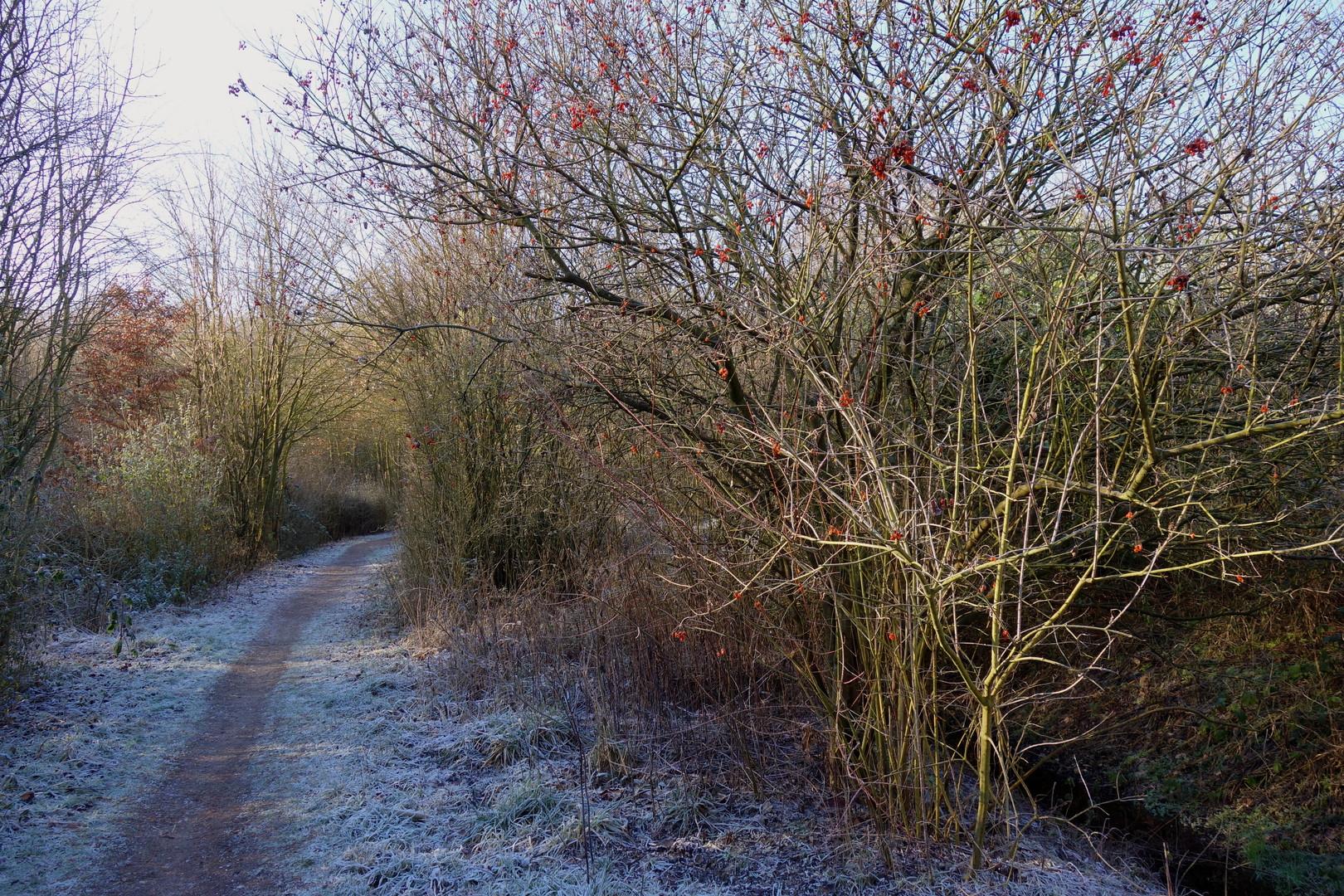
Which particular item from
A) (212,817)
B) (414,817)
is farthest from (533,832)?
(212,817)

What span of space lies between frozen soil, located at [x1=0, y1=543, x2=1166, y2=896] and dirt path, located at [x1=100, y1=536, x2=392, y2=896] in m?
0.02

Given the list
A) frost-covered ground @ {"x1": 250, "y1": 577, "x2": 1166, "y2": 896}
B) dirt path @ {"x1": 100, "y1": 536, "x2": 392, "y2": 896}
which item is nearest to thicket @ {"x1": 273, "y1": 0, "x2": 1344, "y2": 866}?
frost-covered ground @ {"x1": 250, "y1": 577, "x2": 1166, "y2": 896}

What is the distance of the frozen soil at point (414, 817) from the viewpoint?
12.7 ft

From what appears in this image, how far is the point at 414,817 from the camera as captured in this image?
4.43 meters

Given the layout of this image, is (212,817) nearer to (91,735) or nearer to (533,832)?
(91,735)

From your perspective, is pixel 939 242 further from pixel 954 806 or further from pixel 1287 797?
pixel 1287 797

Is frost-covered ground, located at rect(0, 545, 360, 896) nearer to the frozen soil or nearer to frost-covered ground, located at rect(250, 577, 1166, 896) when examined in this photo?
the frozen soil

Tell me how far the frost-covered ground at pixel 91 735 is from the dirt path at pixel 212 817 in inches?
5.1

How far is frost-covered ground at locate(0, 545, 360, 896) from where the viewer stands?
4.01 metres

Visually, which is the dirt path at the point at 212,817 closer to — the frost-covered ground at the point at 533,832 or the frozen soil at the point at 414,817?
the frozen soil at the point at 414,817

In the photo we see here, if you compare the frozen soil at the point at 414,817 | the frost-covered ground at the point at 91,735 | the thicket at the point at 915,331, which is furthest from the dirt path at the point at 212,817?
the thicket at the point at 915,331

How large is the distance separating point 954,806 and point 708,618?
1.70 meters

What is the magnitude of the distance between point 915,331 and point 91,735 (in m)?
5.95

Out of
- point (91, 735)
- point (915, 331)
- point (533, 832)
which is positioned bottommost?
point (533, 832)
